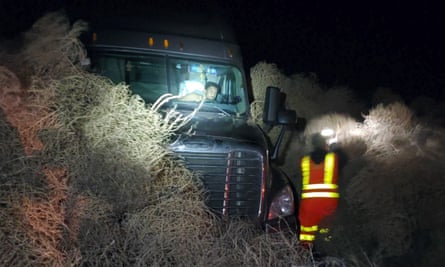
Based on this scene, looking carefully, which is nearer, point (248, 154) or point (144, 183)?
point (144, 183)

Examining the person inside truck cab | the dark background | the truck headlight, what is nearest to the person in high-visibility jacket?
the truck headlight

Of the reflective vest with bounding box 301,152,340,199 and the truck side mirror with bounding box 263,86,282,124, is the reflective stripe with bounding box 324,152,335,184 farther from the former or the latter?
the truck side mirror with bounding box 263,86,282,124

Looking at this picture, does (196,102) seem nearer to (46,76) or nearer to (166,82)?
(166,82)

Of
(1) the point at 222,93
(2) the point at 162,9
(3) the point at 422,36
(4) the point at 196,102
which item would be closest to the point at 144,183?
(4) the point at 196,102

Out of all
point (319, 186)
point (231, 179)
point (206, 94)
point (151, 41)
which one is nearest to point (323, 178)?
point (319, 186)

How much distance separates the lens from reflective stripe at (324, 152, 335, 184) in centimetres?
658

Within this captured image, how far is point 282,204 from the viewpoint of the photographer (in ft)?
18.9

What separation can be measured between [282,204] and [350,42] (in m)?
15.4

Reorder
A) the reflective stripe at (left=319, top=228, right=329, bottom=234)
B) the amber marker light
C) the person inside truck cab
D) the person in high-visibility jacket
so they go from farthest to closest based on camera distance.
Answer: the reflective stripe at (left=319, top=228, right=329, bottom=234) → the person in high-visibility jacket → the amber marker light → the person inside truck cab

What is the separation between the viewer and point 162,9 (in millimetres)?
7250

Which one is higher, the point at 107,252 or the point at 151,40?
the point at 151,40

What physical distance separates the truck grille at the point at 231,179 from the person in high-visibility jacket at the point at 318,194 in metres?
1.26

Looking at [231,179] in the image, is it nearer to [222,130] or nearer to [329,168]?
[222,130]

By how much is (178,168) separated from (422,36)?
681 inches
